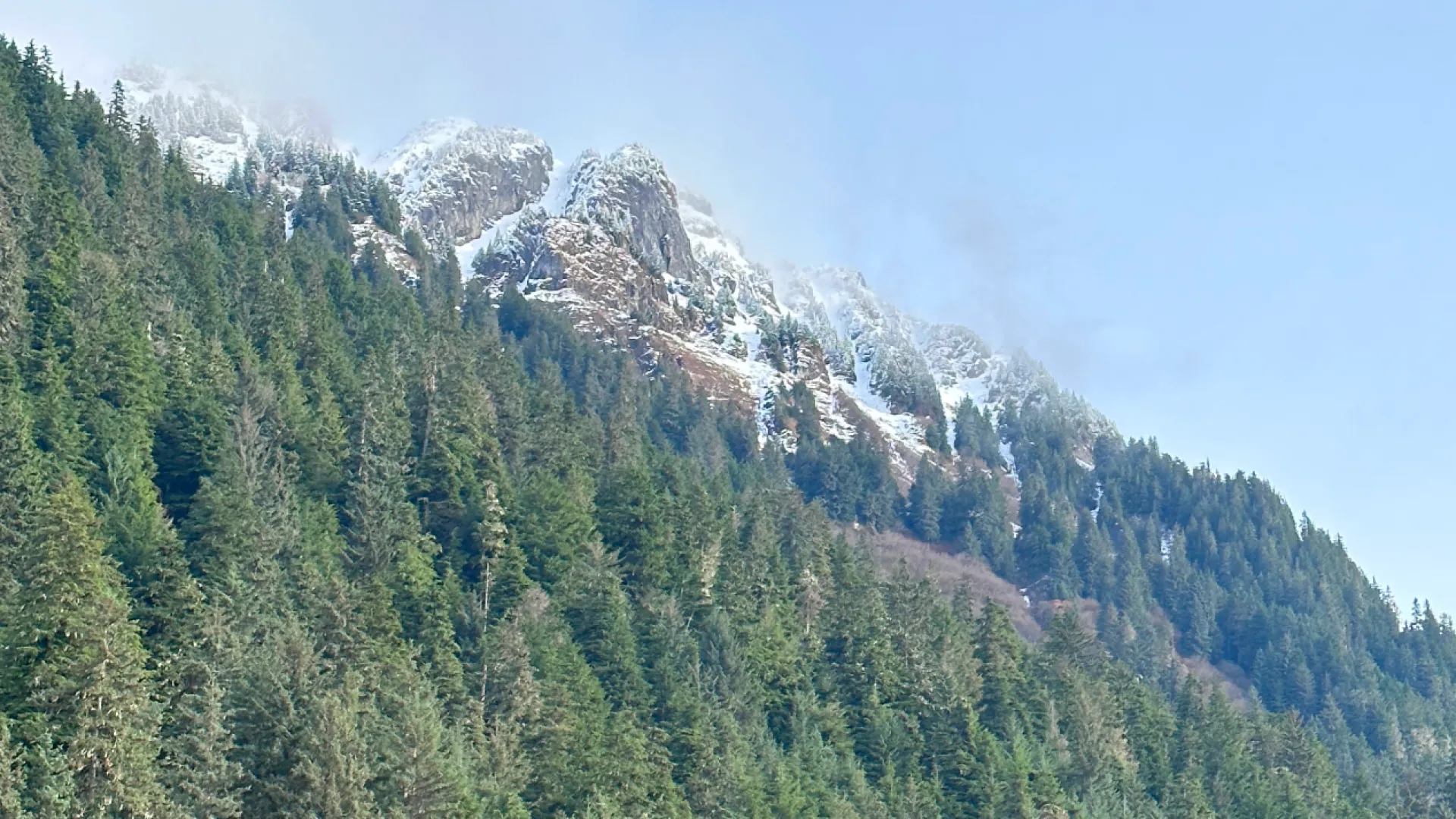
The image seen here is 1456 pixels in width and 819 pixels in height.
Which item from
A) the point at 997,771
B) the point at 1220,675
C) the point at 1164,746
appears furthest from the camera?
the point at 1220,675

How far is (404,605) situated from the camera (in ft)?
247

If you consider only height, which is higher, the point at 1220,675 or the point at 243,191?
the point at 243,191

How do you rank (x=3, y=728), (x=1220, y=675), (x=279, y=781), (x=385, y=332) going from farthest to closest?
(x=1220, y=675) < (x=385, y=332) < (x=279, y=781) < (x=3, y=728)

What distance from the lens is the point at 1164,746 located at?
10694 centimetres

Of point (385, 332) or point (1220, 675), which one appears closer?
point (385, 332)

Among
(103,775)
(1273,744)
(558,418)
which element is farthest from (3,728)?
(1273,744)

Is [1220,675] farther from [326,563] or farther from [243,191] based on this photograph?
[326,563]

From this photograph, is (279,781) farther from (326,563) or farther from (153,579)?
(326,563)

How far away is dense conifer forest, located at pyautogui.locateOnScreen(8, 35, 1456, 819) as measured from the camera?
49.9 m

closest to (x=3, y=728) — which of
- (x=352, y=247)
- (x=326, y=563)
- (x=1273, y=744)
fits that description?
(x=326, y=563)

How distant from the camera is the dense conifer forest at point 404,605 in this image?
49938mm

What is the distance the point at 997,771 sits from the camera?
299 ft

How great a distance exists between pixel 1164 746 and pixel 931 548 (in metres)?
92.7

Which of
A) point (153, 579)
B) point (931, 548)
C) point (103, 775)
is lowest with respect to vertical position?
point (103, 775)
